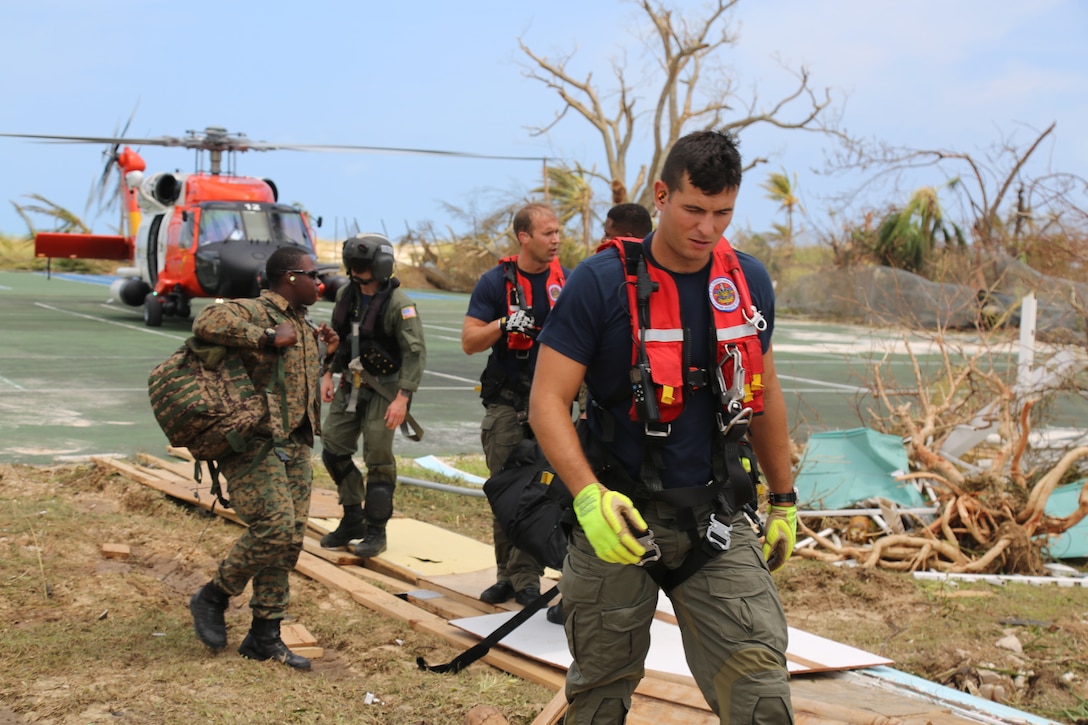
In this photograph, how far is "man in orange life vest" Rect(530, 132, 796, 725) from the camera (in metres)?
2.85

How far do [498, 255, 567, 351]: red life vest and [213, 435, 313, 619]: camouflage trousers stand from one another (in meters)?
1.30

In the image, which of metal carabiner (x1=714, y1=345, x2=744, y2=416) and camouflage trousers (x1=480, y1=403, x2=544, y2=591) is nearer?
metal carabiner (x1=714, y1=345, x2=744, y2=416)

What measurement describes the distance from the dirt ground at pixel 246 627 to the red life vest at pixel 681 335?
6.12ft

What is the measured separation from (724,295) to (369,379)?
3.77 meters

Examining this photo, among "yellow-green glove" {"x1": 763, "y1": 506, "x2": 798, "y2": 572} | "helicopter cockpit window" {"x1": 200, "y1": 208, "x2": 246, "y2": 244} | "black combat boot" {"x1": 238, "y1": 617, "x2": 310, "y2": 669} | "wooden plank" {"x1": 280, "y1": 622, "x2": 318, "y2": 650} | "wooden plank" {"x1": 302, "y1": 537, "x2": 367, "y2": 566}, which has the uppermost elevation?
"helicopter cockpit window" {"x1": 200, "y1": 208, "x2": 246, "y2": 244}

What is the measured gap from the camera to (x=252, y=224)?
2091 cm

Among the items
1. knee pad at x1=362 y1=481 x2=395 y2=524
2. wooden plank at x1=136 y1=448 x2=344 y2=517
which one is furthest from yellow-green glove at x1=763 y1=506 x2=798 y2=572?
wooden plank at x1=136 y1=448 x2=344 y2=517

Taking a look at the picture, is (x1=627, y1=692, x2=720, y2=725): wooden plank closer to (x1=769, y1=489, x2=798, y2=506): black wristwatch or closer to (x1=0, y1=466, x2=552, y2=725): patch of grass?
(x1=0, y1=466, x2=552, y2=725): patch of grass

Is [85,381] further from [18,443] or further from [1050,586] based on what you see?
[1050,586]

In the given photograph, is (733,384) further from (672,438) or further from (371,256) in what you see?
(371,256)

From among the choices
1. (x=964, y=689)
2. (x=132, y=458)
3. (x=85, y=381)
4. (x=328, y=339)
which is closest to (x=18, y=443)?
(x=132, y=458)

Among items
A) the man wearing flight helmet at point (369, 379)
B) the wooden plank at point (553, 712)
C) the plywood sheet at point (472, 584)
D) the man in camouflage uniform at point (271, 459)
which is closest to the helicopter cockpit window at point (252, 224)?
the man wearing flight helmet at point (369, 379)

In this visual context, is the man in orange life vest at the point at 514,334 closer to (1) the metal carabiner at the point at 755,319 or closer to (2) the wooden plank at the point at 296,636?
(2) the wooden plank at the point at 296,636

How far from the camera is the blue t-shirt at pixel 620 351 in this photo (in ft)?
9.50
